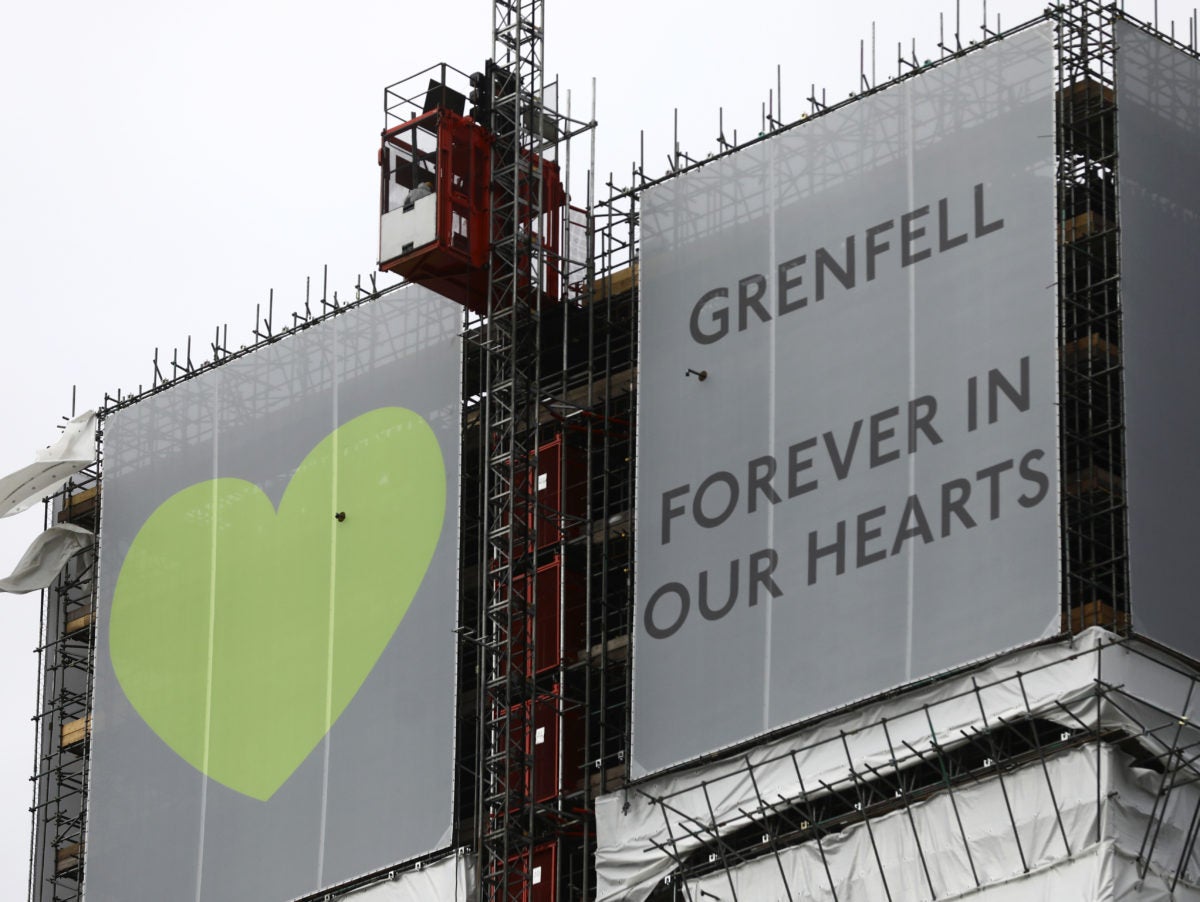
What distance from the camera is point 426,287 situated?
7544 centimetres

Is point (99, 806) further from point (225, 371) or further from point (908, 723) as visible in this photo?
point (908, 723)

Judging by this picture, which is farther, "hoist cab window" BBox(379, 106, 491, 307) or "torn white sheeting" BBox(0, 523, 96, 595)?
"torn white sheeting" BBox(0, 523, 96, 595)

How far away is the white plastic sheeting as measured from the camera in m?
61.5

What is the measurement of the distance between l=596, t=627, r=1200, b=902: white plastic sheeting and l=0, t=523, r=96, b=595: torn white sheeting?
21104mm

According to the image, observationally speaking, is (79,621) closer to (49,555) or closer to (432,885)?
(49,555)

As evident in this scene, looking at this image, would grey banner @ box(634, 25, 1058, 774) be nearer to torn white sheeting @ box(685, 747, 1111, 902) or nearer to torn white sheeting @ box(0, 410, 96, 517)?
torn white sheeting @ box(685, 747, 1111, 902)

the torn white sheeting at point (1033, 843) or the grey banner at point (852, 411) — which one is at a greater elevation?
the grey banner at point (852, 411)

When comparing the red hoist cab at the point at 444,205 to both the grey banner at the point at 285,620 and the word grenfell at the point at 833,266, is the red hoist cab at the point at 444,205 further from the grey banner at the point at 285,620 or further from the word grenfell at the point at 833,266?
the word grenfell at the point at 833,266

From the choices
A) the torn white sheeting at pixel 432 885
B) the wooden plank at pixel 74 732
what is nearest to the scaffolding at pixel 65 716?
the wooden plank at pixel 74 732

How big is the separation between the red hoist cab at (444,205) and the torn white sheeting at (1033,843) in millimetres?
16993

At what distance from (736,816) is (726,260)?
1225 centimetres

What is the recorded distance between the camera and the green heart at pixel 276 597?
247ft

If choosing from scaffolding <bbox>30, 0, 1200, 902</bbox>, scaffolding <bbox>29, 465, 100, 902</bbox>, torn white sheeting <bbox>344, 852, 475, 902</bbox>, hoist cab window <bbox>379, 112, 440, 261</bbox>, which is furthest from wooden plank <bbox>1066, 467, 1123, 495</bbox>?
scaffolding <bbox>29, 465, 100, 902</bbox>

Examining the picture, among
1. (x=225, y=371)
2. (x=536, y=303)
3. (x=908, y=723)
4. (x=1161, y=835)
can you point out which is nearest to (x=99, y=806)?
(x=225, y=371)
